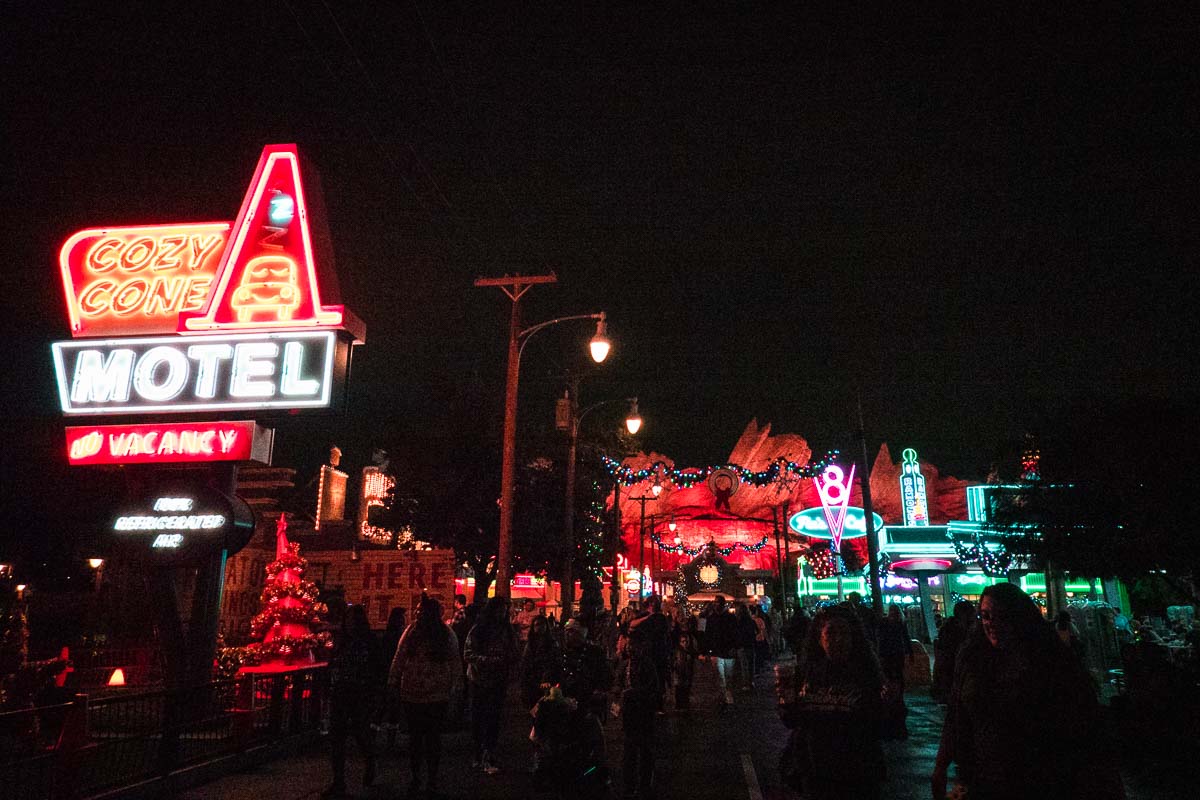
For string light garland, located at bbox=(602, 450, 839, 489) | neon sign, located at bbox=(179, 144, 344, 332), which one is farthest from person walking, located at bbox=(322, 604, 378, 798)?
string light garland, located at bbox=(602, 450, 839, 489)

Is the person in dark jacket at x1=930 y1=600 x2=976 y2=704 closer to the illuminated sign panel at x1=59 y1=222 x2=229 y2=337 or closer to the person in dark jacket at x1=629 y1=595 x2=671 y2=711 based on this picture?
the person in dark jacket at x1=629 y1=595 x2=671 y2=711

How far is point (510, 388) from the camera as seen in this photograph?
17.0 metres

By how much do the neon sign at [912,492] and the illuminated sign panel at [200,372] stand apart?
47.8m

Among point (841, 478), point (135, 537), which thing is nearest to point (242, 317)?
point (135, 537)

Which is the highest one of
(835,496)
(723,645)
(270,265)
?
(270,265)

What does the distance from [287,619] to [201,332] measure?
23.5 feet

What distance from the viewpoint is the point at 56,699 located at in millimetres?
10742

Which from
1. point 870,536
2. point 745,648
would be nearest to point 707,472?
point 870,536

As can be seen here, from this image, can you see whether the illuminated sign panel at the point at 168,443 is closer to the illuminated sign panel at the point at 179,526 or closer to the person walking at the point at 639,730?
the illuminated sign panel at the point at 179,526

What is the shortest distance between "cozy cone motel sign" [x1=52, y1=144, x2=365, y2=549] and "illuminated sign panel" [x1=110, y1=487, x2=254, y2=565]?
0.06 meters

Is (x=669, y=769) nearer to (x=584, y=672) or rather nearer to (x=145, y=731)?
(x=584, y=672)

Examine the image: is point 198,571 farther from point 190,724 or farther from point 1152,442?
point 1152,442

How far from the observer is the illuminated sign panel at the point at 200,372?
13742 mm

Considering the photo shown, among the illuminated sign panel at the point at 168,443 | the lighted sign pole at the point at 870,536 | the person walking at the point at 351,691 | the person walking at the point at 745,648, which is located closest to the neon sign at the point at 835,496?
the lighted sign pole at the point at 870,536
